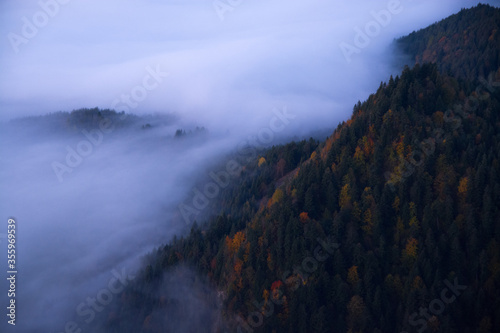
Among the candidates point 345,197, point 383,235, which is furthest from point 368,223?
point 345,197

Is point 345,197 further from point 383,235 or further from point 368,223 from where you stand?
point 383,235

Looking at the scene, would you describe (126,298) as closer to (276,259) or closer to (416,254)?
(276,259)

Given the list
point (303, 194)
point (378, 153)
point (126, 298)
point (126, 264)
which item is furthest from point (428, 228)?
point (126, 264)

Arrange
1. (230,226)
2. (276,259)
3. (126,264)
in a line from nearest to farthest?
(276,259) → (230,226) → (126,264)

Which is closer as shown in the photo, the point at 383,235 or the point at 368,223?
the point at 383,235

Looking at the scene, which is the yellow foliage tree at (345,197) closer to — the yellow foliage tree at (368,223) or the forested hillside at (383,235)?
the forested hillside at (383,235)

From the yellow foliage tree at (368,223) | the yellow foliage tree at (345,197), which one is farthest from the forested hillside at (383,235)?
the yellow foliage tree at (345,197)

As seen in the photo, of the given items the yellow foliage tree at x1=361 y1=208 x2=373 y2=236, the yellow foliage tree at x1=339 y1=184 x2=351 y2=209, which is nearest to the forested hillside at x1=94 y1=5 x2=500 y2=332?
the yellow foliage tree at x1=361 y1=208 x2=373 y2=236

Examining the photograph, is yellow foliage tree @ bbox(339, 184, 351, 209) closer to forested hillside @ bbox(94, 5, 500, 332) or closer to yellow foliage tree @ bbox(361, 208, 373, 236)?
forested hillside @ bbox(94, 5, 500, 332)
